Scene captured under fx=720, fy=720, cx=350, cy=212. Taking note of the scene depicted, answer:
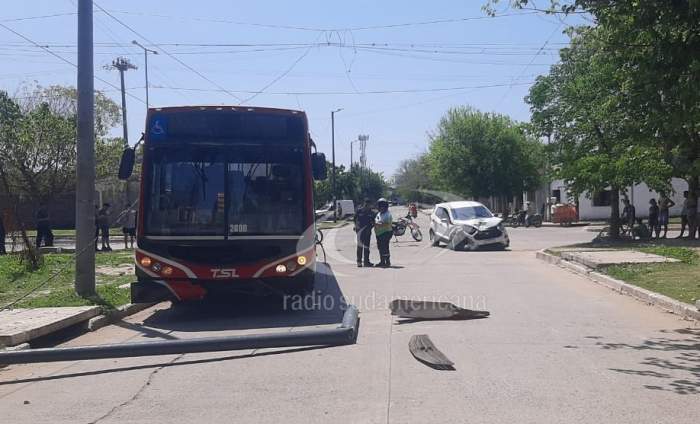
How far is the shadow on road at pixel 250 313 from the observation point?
413 inches

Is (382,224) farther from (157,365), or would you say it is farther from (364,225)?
(157,365)

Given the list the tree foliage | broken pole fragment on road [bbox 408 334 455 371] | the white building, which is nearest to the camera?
broken pole fragment on road [bbox 408 334 455 371]

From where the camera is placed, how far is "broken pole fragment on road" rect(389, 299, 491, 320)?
10477 mm

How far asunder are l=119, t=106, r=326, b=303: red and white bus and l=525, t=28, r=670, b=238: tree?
13.0 meters

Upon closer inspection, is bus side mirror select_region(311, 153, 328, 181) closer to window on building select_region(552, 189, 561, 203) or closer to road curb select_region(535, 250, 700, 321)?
road curb select_region(535, 250, 700, 321)

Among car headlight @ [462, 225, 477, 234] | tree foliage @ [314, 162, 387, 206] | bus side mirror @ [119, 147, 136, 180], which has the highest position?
tree foliage @ [314, 162, 387, 206]

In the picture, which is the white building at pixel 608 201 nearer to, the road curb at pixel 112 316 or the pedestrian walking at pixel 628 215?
the pedestrian walking at pixel 628 215

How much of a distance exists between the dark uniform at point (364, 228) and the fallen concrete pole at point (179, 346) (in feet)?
32.0

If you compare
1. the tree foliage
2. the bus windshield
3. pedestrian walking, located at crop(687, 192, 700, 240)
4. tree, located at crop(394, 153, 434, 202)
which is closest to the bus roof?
the bus windshield

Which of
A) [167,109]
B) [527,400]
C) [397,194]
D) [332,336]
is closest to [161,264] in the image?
[167,109]

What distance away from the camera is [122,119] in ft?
158

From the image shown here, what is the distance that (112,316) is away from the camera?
11.3 meters

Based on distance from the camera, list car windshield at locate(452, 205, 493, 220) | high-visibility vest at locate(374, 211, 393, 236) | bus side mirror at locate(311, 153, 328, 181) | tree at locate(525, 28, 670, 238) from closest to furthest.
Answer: bus side mirror at locate(311, 153, 328, 181)
high-visibility vest at locate(374, 211, 393, 236)
tree at locate(525, 28, 670, 238)
car windshield at locate(452, 205, 493, 220)

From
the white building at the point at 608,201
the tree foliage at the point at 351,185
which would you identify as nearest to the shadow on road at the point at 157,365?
the white building at the point at 608,201
